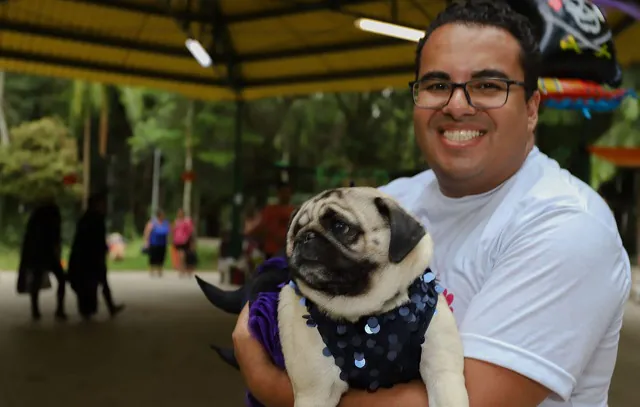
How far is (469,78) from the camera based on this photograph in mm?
1431

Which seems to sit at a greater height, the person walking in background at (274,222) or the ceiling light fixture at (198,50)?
the ceiling light fixture at (198,50)

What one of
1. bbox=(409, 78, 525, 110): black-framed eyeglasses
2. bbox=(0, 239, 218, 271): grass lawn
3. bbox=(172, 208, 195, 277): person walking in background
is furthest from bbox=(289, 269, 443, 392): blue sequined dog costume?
bbox=(0, 239, 218, 271): grass lawn

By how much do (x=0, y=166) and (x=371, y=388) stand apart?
78.5 ft

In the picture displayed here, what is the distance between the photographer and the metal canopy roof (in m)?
9.37

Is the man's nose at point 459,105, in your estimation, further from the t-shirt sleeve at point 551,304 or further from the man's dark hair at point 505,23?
the t-shirt sleeve at point 551,304

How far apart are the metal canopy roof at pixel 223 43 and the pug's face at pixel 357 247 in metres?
7.57

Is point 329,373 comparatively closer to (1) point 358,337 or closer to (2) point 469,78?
(1) point 358,337

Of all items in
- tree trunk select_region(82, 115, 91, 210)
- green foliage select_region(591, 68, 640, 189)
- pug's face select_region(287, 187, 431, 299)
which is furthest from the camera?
tree trunk select_region(82, 115, 91, 210)

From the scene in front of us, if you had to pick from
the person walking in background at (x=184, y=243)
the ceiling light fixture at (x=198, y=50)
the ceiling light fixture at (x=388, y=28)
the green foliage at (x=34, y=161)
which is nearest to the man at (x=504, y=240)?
the ceiling light fixture at (x=388, y=28)

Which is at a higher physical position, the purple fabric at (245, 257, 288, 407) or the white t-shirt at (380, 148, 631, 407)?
the white t-shirt at (380, 148, 631, 407)

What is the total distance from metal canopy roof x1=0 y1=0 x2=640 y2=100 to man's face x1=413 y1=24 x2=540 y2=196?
7400 mm

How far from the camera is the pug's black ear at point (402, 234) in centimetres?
135

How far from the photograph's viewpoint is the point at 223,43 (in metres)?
11.6

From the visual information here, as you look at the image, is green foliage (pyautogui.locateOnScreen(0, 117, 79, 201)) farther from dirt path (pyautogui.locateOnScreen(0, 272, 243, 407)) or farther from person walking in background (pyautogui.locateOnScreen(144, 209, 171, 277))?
dirt path (pyautogui.locateOnScreen(0, 272, 243, 407))
